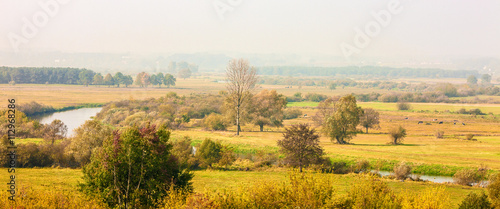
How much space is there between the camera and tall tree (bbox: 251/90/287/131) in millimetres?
71688

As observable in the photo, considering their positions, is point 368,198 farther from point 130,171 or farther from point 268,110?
point 268,110

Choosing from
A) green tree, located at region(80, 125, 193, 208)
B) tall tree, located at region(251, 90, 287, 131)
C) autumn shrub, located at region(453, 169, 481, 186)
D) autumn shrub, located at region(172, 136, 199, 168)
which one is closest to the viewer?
green tree, located at region(80, 125, 193, 208)

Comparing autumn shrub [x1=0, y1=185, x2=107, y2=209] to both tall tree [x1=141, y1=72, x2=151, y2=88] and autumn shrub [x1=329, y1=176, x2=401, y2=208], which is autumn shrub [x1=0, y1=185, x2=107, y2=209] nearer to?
autumn shrub [x1=329, y1=176, x2=401, y2=208]

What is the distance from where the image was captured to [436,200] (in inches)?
618

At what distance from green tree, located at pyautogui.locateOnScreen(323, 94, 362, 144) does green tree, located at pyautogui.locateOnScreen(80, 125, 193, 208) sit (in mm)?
38610

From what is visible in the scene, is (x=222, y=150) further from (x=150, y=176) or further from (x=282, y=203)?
(x=282, y=203)

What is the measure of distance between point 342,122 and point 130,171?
134ft

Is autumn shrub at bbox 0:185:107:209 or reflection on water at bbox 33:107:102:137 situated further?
reflection on water at bbox 33:107:102:137

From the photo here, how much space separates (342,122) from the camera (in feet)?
180

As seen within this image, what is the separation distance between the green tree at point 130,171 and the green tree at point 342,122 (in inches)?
1520

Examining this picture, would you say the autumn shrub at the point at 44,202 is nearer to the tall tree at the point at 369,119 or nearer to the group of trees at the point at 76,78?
the tall tree at the point at 369,119

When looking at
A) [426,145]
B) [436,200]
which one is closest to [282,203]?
[436,200]

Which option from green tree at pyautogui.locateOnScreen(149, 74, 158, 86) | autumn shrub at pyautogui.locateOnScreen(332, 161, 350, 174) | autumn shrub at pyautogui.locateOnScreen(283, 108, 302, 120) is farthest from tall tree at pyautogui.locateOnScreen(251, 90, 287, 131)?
green tree at pyautogui.locateOnScreen(149, 74, 158, 86)

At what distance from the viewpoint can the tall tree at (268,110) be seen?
7169 centimetres
